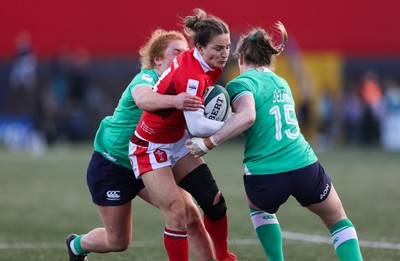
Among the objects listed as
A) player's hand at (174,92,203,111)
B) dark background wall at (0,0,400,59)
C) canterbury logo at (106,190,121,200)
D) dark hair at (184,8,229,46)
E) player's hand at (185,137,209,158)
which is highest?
dark hair at (184,8,229,46)

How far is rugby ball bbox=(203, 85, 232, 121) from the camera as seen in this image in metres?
6.23

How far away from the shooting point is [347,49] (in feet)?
96.7

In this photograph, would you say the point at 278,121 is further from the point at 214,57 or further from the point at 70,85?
the point at 70,85

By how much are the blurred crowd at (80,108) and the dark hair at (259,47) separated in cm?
1784

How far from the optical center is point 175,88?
6.34 meters

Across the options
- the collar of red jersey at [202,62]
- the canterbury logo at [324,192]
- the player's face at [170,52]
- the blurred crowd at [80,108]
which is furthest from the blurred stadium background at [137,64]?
the canterbury logo at [324,192]

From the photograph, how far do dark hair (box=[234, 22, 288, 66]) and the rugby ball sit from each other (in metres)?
0.42

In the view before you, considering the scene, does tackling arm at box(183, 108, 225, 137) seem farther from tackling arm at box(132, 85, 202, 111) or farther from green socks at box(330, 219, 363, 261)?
green socks at box(330, 219, 363, 261)

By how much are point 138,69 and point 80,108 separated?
2315 mm

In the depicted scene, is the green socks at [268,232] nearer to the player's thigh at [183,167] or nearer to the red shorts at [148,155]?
the player's thigh at [183,167]

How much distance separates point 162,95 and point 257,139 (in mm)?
717

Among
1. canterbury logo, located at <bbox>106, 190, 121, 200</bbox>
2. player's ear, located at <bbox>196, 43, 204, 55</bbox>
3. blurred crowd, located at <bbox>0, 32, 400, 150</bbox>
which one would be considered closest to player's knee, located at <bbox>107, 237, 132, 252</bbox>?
canterbury logo, located at <bbox>106, 190, 121, 200</bbox>

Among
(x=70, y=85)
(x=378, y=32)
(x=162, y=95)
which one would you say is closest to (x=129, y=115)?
(x=162, y=95)

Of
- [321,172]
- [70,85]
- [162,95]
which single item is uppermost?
[162,95]
